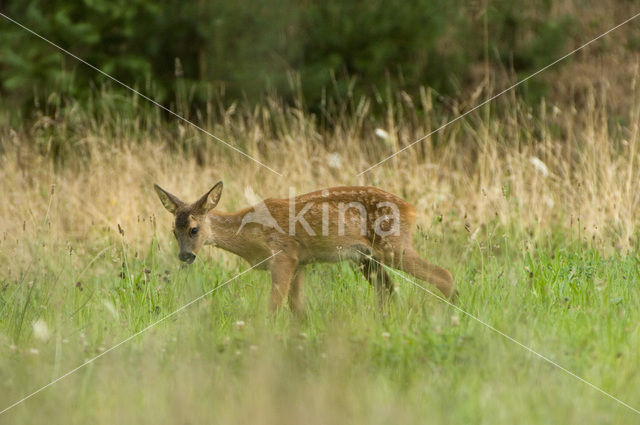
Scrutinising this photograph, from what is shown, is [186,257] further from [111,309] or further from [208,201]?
[111,309]

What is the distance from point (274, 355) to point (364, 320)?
806 mm

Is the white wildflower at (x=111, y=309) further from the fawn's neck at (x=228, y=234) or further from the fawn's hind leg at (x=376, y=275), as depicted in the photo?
the fawn's hind leg at (x=376, y=275)

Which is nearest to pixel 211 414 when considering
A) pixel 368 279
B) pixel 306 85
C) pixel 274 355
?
pixel 274 355

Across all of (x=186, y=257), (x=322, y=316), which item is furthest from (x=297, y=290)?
(x=322, y=316)

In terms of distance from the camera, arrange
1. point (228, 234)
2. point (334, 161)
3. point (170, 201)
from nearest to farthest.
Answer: point (170, 201) < point (228, 234) < point (334, 161)

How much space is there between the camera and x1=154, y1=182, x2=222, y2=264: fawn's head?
590cm

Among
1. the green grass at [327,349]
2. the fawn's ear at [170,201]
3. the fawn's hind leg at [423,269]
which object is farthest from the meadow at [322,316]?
the fawn's ear at [170,201]

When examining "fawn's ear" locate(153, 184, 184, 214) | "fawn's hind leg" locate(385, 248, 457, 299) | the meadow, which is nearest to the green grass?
the meadow

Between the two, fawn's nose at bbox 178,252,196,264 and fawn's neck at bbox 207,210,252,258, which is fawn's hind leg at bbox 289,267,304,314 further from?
fawn's nose at bbox 178,252,196,264

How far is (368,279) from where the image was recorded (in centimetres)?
602

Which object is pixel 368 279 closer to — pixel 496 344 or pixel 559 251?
pixel 559 251

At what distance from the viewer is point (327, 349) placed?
4195 mm

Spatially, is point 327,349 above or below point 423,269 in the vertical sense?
below

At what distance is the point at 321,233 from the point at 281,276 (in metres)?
0.39
